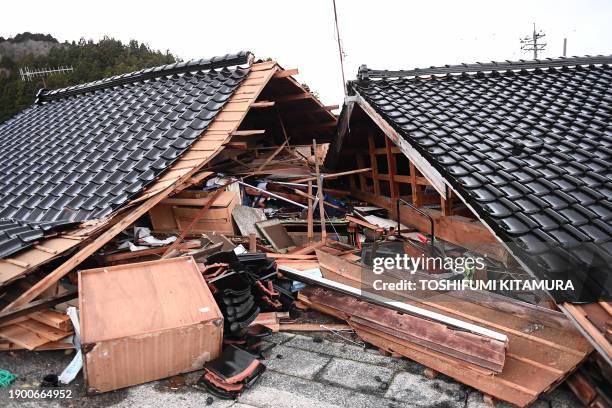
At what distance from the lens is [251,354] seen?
434 cm

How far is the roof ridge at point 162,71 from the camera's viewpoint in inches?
349

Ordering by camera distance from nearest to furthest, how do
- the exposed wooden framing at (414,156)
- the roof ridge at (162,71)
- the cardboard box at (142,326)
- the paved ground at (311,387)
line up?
1. the paved ground at (311,387)
2. the cardboard box at (142,326)
3. the exposed wooden framing at (414,156)
4. the roof ridge at (162,71)

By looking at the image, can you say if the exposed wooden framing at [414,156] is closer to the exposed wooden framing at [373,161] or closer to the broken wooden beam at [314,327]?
the exposed wooden framing at [373,161]

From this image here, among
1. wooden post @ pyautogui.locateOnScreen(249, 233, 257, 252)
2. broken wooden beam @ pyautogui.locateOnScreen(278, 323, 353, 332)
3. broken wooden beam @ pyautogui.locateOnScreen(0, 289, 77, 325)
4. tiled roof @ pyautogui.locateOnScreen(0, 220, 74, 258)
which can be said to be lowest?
broken wooden beam @ pyautogui.locateOnScreen(278, 323, 353, 332)

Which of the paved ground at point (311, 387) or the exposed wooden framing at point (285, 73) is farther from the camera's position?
the exposed wooden framing at point (285, 73)

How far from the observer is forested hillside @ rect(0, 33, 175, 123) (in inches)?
1143

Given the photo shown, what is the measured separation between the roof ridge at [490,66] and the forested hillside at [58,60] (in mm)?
25648

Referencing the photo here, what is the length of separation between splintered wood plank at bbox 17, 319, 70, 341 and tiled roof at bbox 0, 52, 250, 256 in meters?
1.36

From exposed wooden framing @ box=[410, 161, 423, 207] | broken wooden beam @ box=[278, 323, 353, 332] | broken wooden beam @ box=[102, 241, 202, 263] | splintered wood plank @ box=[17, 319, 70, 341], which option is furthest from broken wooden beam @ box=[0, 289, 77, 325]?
exposed wooden framing @ box=[410, 161, 423, 207]

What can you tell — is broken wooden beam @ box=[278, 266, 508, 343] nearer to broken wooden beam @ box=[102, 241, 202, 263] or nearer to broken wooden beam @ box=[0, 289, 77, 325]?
broken wooden beam @ box=[102, 241, 202, 263]

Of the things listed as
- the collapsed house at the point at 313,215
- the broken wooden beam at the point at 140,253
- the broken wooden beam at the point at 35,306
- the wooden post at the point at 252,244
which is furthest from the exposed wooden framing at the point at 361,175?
the broken wooden beam at the point at 35,306

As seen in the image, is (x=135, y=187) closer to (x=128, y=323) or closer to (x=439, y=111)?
(x=128, y=323)

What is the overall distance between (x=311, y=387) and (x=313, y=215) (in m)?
5.05

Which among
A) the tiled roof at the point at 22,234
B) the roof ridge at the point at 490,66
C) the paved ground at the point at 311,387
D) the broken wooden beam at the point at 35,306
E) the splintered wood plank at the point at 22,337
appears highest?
the roof ridge at the point at 490,66
